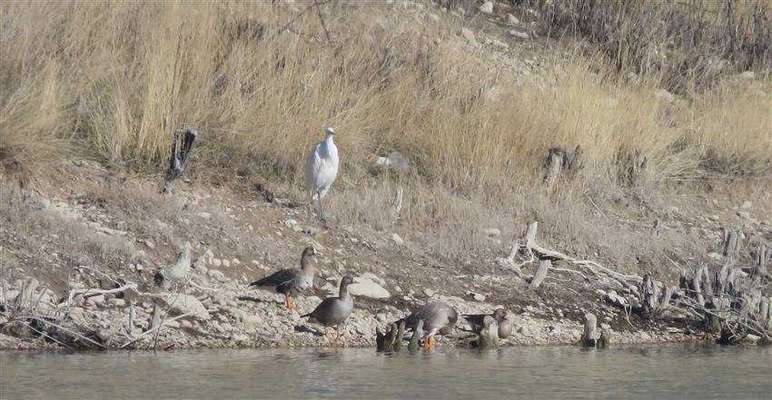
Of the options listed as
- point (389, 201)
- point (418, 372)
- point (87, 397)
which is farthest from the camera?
point (389, 201)

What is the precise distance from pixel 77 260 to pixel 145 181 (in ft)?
6.00

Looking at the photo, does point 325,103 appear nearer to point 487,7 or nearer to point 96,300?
point 96,300

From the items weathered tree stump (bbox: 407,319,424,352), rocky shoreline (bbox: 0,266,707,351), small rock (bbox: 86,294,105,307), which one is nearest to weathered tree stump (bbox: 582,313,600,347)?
rocky shoreline (bbox: 0,266,707,351)

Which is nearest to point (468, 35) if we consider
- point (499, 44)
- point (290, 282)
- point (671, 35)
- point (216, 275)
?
point (499, 44)

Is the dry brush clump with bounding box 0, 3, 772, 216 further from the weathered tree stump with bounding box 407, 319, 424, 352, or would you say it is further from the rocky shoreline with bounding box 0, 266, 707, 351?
the weathered tree stump with bounding box 407, 319, 424, 352

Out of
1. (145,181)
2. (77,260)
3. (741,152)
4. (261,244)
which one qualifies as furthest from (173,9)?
(741,152)

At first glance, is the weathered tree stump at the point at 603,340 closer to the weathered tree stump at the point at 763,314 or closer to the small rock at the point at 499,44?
the weathered tree stump at the point at 763,314

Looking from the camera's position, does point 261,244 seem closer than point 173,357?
No

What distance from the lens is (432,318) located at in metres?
9.41

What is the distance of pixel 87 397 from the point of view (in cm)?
728

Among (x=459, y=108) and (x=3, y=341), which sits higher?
(x=459, y=108)

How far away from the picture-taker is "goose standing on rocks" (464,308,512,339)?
31.9 feet

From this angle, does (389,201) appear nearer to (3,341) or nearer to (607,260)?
(607,260)

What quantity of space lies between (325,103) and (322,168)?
1.37m
